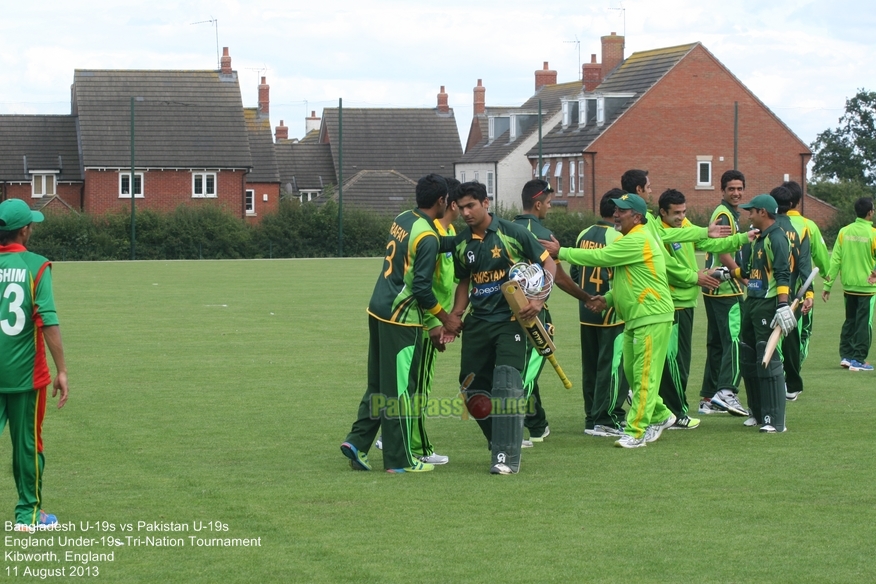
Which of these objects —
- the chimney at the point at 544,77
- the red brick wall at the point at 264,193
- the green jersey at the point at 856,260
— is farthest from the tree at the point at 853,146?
the green jersey at the point at 856,260

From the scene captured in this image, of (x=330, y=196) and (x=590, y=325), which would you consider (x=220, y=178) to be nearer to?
(x=330, y=196)

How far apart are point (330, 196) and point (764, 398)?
155 feet

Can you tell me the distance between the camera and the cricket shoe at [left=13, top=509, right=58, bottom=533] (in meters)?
6.98

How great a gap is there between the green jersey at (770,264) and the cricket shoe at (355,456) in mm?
4087

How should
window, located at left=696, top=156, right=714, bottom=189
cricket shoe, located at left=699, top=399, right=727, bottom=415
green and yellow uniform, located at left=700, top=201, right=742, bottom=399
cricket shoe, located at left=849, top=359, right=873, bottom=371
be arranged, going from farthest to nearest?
window, located at left=696, top=156, right=714, bottom=189 < cricket shoe, located at left=849, top=359, right=873, bottom=371 < cricket shoe, located at left=699, top=399, right=727, bottom=415 < green and yellow uniform, located at left=700, top=201, right=742, bottom=399

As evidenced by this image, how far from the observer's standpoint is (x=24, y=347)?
22.7 ft

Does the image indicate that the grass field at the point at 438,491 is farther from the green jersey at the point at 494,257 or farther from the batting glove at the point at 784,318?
the green jersey at the point at 494,257

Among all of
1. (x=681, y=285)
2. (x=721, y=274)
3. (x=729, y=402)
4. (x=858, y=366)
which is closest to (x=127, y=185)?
(x=858, y=366)

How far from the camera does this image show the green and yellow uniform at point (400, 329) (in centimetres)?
877

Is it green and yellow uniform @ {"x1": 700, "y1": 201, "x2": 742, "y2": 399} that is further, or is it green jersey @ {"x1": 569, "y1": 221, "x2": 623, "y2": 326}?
green and yellow uniform @ {"x1": 700, "y1": 201, "x2": 742, "y2": 399}

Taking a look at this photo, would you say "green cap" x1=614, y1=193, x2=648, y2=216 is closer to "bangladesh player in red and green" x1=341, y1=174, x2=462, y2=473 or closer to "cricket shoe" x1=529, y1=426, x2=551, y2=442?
"bangladesh player in red and green" x1=341, y1=174, x2=462, y2=473

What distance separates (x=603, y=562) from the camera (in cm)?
646

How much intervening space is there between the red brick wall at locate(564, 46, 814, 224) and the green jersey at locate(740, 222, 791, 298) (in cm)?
4875

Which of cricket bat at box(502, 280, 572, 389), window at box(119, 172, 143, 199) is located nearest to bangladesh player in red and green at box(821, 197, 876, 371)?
cricket bat at box(502, 280, 572, 389)
